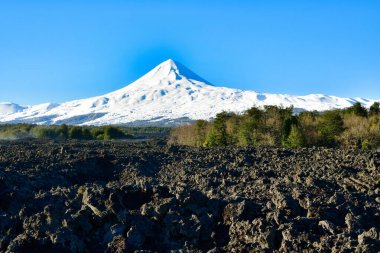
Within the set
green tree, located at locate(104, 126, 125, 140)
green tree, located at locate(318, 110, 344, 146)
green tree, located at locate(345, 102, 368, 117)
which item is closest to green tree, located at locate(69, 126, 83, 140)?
green tree, located at locate(104, 126, 125, 140)

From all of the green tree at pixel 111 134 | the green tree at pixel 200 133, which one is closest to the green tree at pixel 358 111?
the green tree at pixel 200 133

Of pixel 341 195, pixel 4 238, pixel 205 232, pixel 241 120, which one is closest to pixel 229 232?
pixel 205 232

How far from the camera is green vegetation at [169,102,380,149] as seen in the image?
3156cm

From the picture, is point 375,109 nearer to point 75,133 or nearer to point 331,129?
point 331,129

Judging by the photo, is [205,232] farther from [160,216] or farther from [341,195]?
[341,195]

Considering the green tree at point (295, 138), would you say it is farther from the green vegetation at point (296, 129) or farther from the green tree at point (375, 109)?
the green tree at point (375, 109)

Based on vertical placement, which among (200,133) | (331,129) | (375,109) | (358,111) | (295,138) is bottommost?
(295,138)

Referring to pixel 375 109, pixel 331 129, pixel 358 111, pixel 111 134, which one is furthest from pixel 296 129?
pixel 111 134

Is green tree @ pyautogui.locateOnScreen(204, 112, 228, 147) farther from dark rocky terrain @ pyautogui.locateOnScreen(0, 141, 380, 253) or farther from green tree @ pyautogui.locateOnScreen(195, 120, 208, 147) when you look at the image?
dark rocky terrain @ pyautogui.locateOnScreen(0, 141, 380, 253)

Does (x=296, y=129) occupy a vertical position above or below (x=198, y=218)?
above

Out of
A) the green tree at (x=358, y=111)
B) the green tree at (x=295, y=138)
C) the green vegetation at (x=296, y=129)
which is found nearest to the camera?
→ the green tree at (x=295, y=138)

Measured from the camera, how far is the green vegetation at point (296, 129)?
3156 cm

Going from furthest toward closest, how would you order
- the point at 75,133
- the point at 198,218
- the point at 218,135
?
the point at 75,133
the point at 218,135
the point at 198,218

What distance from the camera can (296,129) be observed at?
31.7 m
